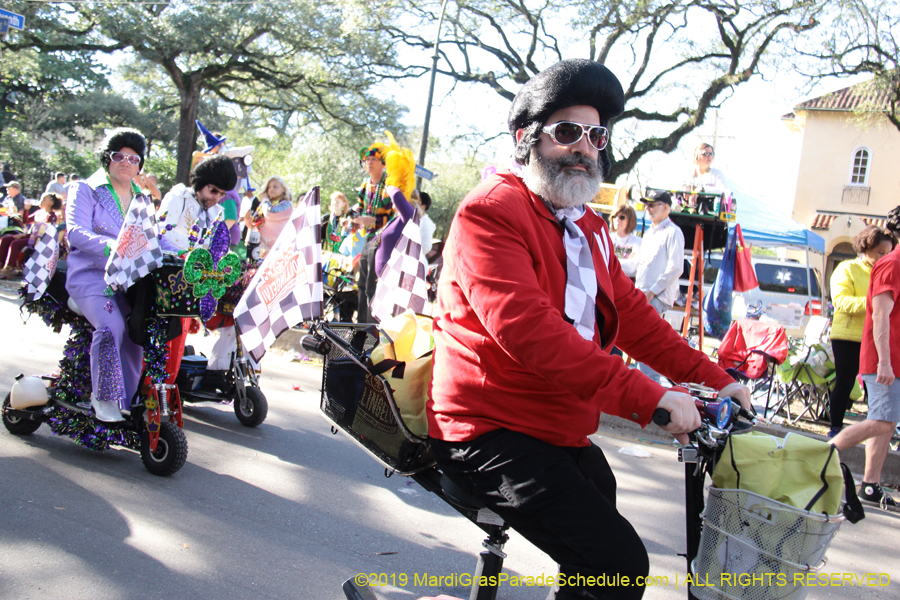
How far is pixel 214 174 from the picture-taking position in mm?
4871

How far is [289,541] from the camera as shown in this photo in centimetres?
343

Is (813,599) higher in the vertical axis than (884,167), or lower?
lower

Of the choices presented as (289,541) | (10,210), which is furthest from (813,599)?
(10,210)

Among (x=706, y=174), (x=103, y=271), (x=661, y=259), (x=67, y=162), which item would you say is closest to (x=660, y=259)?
(x=661, y=259)

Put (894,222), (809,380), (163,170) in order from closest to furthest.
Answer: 1. (894,222)
2. (809,380)
3. (163,170)

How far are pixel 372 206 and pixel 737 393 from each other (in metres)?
5.54

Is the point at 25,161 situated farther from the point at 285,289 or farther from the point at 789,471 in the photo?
the point at 789,471

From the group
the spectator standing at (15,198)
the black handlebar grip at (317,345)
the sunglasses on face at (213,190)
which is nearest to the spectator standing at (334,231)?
the sunglasses on face at (213,190)

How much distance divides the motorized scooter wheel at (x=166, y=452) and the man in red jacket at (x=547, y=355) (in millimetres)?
2560

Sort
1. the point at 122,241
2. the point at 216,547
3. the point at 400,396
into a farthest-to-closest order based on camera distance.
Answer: the point at 122,241, the point at 216,547, the point at 400,396

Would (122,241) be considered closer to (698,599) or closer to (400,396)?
(400,396)

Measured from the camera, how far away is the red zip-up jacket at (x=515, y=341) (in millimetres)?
1732

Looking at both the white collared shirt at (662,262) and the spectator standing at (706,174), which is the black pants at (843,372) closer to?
the white collared shirt at (662,262)

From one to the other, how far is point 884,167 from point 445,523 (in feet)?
111
